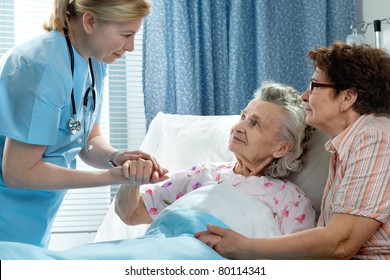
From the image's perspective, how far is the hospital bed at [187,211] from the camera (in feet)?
4.85

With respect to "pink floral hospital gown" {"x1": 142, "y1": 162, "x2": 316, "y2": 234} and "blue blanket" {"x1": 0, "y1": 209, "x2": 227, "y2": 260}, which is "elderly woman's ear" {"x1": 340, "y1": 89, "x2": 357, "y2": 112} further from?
"blue blanket" {"x1": 0, "y1": 209, "x2": 227, "y2": 260}

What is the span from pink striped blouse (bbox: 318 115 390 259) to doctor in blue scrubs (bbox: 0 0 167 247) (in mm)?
540

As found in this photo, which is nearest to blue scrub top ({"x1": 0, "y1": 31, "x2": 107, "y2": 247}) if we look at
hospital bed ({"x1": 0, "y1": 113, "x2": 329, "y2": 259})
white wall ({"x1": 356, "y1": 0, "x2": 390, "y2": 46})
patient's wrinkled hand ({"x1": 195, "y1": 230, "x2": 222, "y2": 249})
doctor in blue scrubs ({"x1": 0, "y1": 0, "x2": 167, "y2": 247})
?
doctor in blue scrubs ({"x1": 0, "y1": 0, "x2": 167, "y2": 247})

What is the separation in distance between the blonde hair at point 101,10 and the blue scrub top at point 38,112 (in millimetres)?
59

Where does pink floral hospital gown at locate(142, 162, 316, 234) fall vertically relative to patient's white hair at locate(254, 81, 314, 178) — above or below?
below

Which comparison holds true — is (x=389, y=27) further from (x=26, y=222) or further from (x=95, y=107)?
(x=26, y=222)

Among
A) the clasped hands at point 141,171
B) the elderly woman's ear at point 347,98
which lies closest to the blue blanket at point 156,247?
the clasped hands at point 141,171

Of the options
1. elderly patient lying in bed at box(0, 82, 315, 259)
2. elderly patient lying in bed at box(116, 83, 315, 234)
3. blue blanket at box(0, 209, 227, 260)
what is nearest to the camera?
blue blanket at box(0, 209, 227, 260)

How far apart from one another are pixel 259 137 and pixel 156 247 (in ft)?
2.46

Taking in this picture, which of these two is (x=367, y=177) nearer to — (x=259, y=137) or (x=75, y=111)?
(x=259, y=137)

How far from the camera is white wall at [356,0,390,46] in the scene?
11.1ft

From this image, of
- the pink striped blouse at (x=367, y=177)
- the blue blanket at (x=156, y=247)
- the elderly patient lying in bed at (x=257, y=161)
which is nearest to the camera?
the blue blanket at (x=156, y=247)

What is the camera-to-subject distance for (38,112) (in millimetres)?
1816

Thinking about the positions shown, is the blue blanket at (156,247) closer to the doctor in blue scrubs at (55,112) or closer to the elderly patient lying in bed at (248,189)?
the elderly patient lying in bed at (248,189)
